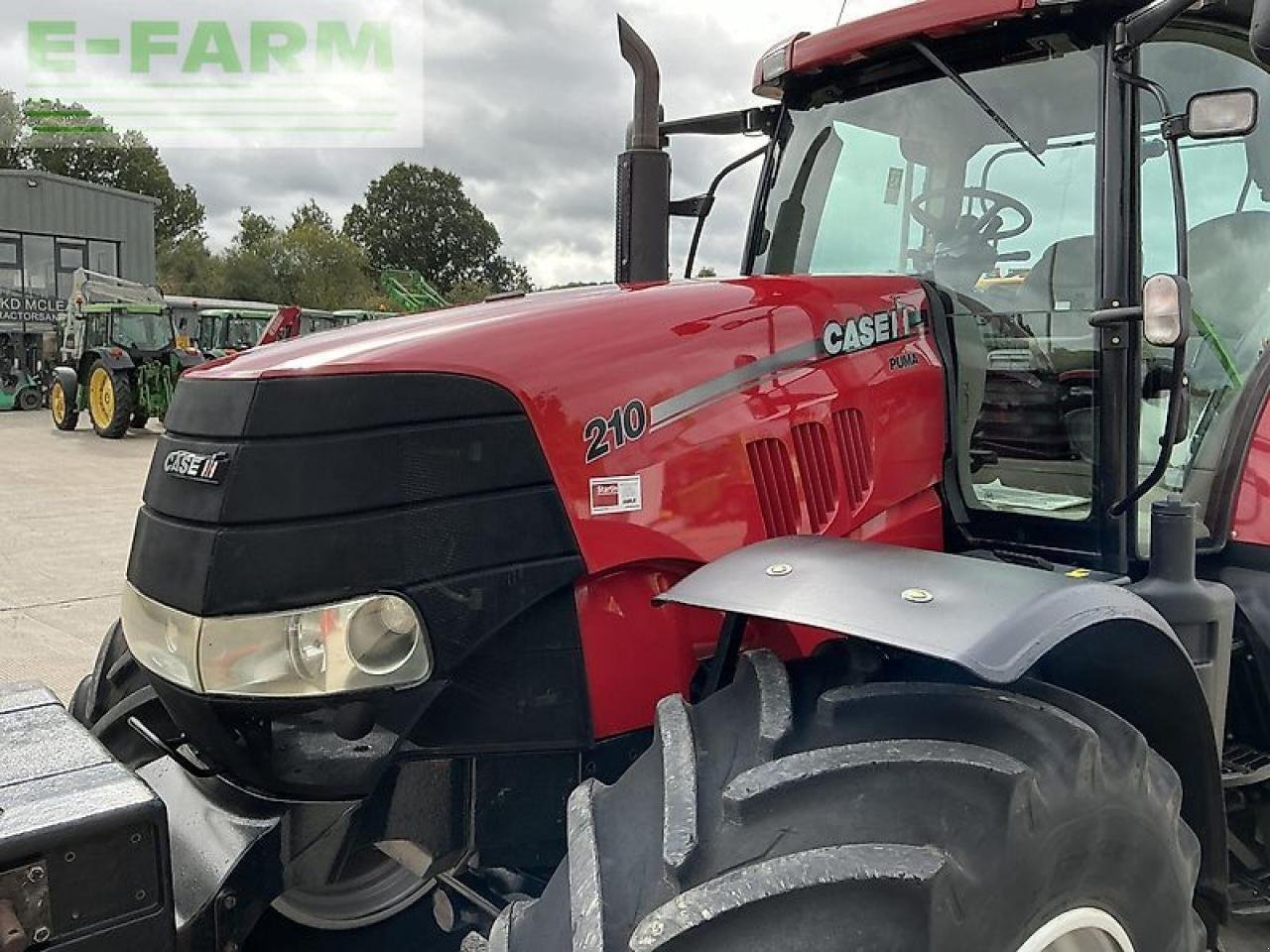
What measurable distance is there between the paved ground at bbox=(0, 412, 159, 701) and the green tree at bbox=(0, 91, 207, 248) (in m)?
30.6

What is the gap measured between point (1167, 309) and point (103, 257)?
3575 centimetres

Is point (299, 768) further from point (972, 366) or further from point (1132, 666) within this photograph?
point (972, 366)

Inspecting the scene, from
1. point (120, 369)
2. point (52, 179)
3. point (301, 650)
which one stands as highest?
point (52, 179)

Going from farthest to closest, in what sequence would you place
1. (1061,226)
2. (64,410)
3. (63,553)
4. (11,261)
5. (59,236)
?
(59,236)
(11,261)
(64,410)
(63,553)
(1061,226)

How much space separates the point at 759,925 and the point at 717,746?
1.00ft

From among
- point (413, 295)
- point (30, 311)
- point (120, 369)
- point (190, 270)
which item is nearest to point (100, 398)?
point (120, 369)

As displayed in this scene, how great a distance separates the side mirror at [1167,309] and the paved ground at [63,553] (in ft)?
5.11

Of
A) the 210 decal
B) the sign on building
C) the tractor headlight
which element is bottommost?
the tractor headlight

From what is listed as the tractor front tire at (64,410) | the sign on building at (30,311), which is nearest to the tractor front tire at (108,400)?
the tractor front tire at (64,410)

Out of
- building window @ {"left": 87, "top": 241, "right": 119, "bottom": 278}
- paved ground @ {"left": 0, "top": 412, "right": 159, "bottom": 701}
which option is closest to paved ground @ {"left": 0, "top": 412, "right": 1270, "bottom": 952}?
paved ground @ {"left": 0, "top": 412, "right": 159, "bottom": 701}

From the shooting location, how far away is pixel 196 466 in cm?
171

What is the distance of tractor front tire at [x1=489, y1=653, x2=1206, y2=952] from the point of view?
131 cm

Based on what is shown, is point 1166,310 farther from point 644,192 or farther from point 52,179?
point 52,179

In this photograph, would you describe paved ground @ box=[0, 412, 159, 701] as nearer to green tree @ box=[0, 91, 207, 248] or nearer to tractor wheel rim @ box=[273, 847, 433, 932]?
tractor wheel rim @ box=[273, 847, 433, 932]
